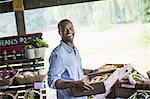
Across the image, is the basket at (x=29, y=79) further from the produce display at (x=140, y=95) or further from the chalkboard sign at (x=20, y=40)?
the produce display at (x=140, y=95)

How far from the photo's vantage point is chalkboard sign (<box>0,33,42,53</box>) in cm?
264

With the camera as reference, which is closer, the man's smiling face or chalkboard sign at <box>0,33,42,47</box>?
the man's smiling face

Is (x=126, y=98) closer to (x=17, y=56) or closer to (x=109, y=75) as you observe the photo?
(x=109, y=75)

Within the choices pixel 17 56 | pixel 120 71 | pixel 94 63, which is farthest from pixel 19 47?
pixel 120 71

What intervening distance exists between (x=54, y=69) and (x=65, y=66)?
0.08m

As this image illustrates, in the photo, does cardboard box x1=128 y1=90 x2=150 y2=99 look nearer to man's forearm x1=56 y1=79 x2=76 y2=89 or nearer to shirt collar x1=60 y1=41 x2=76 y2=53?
man's forearm x1=56 y1=79 x2=76 y2=89

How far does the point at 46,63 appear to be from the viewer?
8.57ft

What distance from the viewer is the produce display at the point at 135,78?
8.29 ft

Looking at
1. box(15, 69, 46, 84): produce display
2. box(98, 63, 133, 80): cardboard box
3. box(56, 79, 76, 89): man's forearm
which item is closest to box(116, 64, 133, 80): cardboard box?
box(98, 63, 133, 80): cardboard box

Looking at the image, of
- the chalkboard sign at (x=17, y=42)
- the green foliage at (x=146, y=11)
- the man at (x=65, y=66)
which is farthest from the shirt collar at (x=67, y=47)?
the green foliage at (x=146, y=11)

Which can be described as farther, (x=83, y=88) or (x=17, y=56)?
(x=17, y=56)

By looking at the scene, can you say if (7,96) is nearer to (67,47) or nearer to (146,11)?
(67,47)

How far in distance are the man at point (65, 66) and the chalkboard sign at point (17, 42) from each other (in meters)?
0.20

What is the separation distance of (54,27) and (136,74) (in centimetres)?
68
